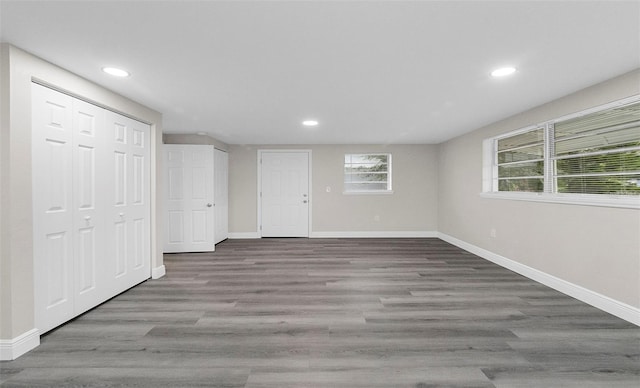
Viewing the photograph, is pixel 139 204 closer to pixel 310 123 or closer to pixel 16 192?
pixel 16 192

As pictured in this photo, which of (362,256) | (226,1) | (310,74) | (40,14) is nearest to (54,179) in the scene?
(40,14)

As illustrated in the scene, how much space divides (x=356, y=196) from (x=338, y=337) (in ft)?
15.7

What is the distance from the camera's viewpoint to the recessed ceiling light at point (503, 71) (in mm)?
2559

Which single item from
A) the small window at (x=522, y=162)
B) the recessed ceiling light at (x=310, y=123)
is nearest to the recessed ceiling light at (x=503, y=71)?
the small window at (x=522, y=162)

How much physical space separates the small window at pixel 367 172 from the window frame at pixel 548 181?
95.4 inches

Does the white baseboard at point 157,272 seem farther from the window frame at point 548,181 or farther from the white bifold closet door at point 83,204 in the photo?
the window frame at point 548,181

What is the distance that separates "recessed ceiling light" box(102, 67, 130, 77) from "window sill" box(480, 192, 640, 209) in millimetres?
4528

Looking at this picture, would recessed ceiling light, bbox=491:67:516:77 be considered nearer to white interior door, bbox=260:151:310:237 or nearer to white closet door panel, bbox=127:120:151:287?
white closet door panel, bbox=127:120:151:287

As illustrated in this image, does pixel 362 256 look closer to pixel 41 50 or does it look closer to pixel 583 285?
pixel 583 285

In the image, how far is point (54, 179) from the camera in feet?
8.13

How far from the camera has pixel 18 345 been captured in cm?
215

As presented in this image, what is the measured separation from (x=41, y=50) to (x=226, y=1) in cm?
162

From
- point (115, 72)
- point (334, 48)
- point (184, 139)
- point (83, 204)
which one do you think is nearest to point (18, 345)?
point (83, 204)

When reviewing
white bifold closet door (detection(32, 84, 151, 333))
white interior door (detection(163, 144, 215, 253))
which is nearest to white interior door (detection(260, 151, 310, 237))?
white interior door (detection(163, 144, 215, 253))
